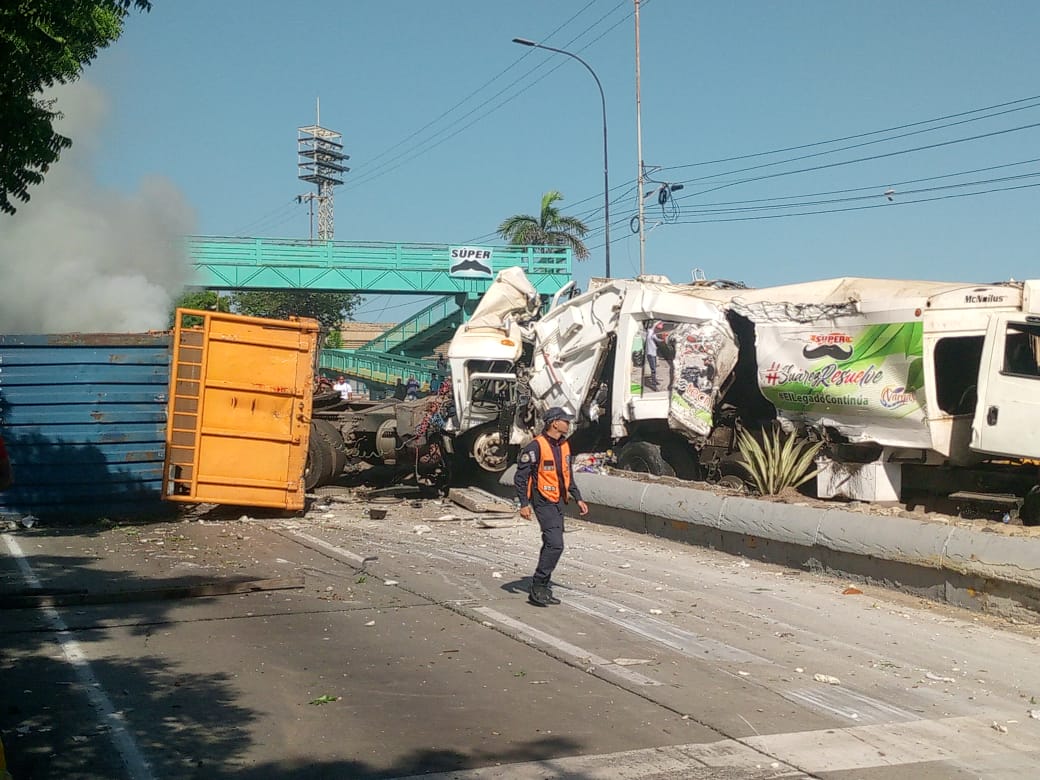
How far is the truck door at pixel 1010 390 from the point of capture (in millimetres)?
10359

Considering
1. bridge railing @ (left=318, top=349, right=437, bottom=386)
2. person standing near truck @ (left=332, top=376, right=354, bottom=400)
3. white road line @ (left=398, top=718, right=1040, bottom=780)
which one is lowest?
white road line @ (left=398, top=718, right=1040, bottom=780)

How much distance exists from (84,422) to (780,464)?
8280mm

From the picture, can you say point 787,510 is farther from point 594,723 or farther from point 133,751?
point 133,751

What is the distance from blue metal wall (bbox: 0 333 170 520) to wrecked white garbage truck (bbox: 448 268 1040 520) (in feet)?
15.4

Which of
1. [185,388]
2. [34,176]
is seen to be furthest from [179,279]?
[34,176]

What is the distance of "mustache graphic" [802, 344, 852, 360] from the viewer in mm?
12211

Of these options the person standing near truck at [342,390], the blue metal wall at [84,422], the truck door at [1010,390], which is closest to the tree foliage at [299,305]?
the person standing near truck at [342,390]

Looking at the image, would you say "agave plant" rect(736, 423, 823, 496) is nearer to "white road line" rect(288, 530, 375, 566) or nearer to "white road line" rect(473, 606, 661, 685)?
"white road line" rect(288, 530, 375, 566)

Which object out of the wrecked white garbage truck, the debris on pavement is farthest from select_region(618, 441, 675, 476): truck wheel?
the debris on pavement

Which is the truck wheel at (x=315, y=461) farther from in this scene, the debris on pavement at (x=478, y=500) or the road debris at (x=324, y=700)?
the road debris at (x=324, y=700)

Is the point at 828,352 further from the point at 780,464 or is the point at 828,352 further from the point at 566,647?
the point at 566,647

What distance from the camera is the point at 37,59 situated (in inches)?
308

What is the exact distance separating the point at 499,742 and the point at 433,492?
11.9m

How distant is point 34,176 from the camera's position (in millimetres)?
9680
